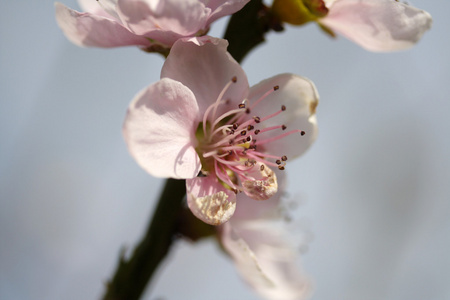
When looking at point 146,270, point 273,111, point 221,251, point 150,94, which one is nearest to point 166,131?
point 150,94

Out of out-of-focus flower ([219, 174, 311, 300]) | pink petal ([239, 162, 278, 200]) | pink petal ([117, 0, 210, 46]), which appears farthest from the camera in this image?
out-of-focus flower ([219, 174, 311, 300])

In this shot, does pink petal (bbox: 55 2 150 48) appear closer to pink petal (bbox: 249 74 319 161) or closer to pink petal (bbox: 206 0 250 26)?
pink petal (bbox: 206 0 250 26)

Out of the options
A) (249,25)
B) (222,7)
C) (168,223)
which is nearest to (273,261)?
(168,223)

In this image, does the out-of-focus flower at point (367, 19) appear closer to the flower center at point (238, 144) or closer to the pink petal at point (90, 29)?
the flower center at point (238, 144)

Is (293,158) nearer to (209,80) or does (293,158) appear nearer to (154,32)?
(209,80)

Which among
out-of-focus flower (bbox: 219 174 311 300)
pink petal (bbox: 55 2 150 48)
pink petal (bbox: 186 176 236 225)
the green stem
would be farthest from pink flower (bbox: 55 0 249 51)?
out-of-focus flower (bbox: 219 174 311 300)

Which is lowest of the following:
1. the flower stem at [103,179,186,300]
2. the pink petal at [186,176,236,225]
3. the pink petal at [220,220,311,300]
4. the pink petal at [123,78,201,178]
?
the pink petal at [220,220,311,300]
